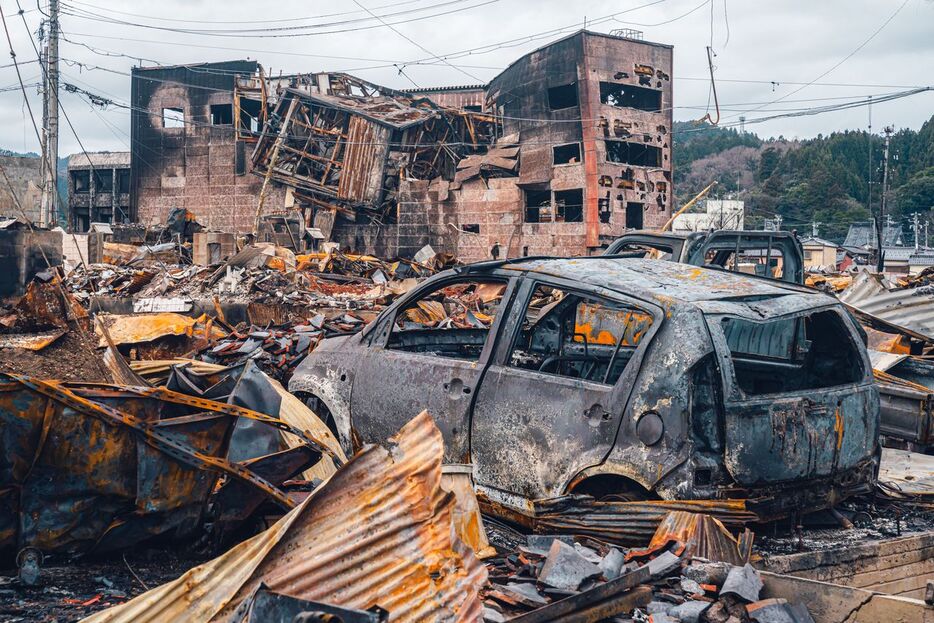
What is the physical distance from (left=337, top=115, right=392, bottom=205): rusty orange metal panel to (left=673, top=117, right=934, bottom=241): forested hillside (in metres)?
36.6

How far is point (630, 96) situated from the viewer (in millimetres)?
32312

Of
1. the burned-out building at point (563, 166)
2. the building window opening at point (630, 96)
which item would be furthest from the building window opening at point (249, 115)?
the building window opening at point (630, 96)

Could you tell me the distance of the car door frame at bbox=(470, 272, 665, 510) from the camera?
157 inches

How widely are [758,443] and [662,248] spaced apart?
17.5 feet

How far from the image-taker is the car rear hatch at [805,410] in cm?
385

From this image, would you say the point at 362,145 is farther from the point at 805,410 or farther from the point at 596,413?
the point at 805,410

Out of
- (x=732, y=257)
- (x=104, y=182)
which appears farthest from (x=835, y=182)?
(x=732, y=257)

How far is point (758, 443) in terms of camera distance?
12.7ft

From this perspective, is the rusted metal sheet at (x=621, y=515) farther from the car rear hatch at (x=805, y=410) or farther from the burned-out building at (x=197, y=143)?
the burned-out building at (x=197, y=143)

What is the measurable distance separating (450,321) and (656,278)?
6.95 m

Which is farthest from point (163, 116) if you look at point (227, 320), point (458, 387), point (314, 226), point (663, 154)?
point (458, 387)

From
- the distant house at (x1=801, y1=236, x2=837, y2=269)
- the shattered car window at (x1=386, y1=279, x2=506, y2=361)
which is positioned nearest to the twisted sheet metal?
the shattered car window at (x1=386, y1=279, x2=506, y2=361)

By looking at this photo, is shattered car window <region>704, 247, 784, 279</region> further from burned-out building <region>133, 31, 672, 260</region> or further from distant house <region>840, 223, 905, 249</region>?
distant house <region>840, 223, 905, 249</region>

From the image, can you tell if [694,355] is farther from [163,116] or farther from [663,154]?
[163,116]
